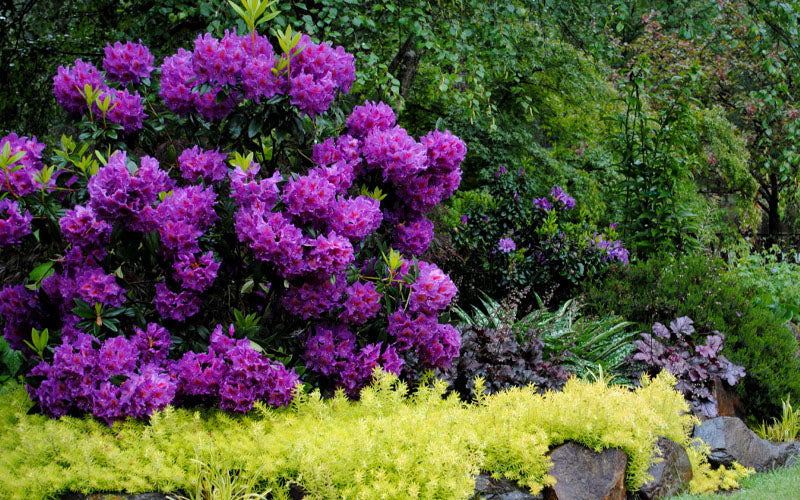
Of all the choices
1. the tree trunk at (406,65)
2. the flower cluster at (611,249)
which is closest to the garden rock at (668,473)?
the flower cluster at (611,249)

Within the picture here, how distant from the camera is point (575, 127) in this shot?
28.7 feet

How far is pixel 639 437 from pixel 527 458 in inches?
23.8

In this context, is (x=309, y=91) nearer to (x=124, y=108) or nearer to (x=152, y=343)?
(x=124, y=108)

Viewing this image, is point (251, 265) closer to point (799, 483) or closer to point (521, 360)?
point (521, 360)

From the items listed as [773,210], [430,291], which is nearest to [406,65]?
[430,291]

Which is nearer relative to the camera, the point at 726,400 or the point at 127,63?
the point at 127,63

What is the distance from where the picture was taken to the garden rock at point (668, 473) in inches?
123

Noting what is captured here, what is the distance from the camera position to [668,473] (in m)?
3.25

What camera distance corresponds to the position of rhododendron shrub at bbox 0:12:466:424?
2.74 m

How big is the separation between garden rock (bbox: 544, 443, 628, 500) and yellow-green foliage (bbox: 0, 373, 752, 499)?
0.20ft

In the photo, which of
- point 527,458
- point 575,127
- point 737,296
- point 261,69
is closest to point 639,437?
point 527,458

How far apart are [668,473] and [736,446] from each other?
884mm

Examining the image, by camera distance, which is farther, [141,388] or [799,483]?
[799,483]

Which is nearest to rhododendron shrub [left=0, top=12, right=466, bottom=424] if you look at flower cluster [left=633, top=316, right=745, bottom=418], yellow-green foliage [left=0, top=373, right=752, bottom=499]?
yellow-green foliage [left=0, top=373, right=752, bottom=499]
